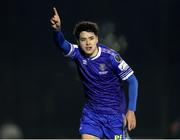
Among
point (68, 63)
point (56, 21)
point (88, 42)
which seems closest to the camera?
point (56, 21)

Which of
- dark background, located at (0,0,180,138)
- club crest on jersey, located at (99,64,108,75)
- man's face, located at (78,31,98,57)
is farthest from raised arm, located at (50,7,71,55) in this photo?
dark background, located at (0,0,180,138)

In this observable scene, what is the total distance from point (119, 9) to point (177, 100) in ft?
4.99

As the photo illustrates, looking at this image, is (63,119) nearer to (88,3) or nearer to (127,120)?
(88,3)

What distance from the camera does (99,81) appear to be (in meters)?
7.74

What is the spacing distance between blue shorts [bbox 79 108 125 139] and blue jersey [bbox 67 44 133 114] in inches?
2.2

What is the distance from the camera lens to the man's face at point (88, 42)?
7.62 meters

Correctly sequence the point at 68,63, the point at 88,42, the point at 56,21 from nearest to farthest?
1. the point at 56,21
2. the point at 88,42
3. the point at 68,63

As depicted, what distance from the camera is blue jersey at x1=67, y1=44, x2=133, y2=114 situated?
7.68m

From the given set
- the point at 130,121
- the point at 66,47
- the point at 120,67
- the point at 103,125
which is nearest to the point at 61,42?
the point at 66,47

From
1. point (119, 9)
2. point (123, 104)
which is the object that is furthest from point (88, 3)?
point (123, 104)

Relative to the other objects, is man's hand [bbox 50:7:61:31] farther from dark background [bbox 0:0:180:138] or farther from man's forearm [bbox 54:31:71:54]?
dark background [bbox 0:0:180:138]

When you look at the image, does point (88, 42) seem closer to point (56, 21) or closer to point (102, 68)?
point (102, 68)

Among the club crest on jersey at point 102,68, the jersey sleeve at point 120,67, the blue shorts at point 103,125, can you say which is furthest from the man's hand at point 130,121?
the club crest on jersey at point 102,68

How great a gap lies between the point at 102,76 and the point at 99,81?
57 mm
